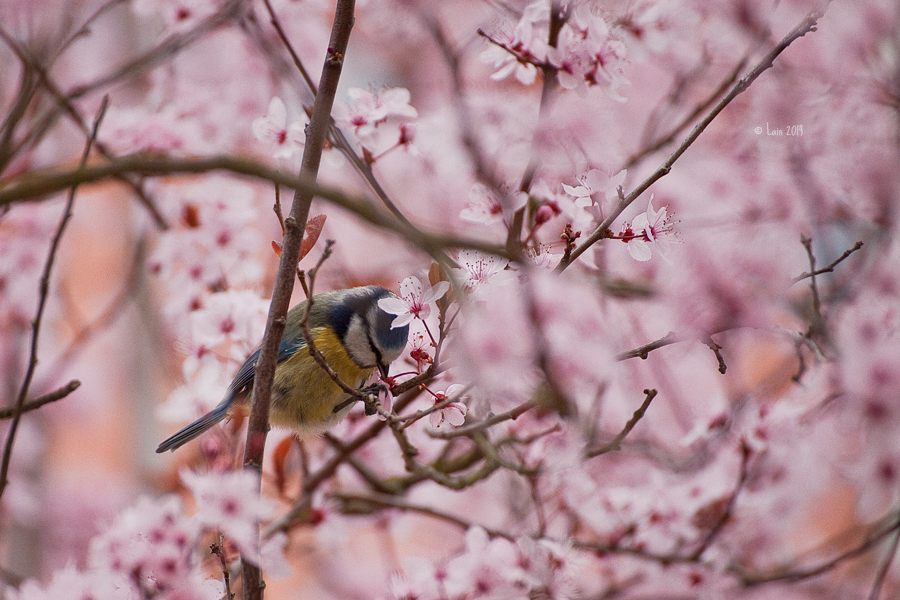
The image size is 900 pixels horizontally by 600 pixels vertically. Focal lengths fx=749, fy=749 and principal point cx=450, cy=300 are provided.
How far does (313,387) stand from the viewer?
275cm

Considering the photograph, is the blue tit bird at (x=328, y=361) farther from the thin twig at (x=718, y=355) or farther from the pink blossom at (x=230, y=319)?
the thin twig at (x=718, y=355)

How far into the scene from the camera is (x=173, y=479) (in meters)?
3.12

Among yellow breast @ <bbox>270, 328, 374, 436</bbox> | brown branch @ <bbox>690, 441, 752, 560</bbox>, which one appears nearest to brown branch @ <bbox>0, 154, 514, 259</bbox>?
yellow breast @ <bbox>270, 328, 374, 436</bbox>

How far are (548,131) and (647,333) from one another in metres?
1.79

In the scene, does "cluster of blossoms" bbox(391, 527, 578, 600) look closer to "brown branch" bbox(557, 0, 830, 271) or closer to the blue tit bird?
the blue tit bird

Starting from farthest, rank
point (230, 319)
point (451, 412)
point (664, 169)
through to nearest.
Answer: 1. point (230, 319)
2. point (451, 412)
3. point (664, 169)

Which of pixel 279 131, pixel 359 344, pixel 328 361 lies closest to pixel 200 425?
pixel 328 361

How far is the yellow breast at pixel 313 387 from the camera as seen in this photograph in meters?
2.70

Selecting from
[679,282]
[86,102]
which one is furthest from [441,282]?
[86,102]

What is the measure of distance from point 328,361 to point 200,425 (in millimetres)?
510

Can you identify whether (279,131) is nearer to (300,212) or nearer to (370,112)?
(370,112)

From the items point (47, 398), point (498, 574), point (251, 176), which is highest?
point (47, 398)

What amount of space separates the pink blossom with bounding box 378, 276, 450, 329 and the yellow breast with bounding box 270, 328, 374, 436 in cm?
95

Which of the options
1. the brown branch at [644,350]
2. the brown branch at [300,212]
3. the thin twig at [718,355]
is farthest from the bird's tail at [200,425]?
the thin twig at [718,355]
